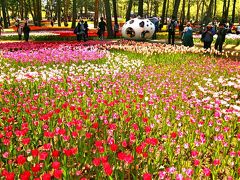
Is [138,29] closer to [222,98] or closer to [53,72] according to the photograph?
[53,72]

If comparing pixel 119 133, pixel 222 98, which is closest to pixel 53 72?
pixel 222 98

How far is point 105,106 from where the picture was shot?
6.66 metres

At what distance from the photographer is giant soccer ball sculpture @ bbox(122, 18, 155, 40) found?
27031mm

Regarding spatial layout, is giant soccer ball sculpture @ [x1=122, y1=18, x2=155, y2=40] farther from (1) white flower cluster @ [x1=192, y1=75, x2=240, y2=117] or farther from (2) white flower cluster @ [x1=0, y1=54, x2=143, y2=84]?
(1) white flower cluster @ [x1=192, y1=75, x2=240, y2=117]

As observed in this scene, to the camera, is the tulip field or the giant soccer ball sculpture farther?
the giant soccer ball sculpture

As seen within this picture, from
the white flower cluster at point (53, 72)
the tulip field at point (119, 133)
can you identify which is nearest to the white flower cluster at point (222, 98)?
the tulip field at point (119, 133)

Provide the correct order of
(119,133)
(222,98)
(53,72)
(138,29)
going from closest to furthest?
(119,133) → (222,98) → (53,72) → (138,29)

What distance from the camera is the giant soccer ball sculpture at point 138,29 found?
27031 mm

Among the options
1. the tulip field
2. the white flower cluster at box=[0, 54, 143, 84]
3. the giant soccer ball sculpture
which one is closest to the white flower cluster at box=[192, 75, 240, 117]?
the tulip field

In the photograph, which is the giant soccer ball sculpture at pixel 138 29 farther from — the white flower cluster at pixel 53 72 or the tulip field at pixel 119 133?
the tulip field at pixel 119 133

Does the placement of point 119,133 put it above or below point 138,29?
below

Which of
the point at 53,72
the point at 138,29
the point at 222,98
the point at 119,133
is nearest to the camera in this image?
the point at 119,133

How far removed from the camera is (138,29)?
26969mm

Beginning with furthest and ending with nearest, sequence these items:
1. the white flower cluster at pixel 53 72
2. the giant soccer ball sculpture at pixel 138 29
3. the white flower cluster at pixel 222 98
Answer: the giant soccer ball sculpture at pixel 138 29, the white flower cluster at pixel 53 72, the white flower cluster at pixel 222 98
